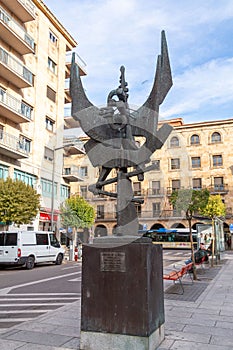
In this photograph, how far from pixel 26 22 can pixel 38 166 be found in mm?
11570

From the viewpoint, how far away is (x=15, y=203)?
19797 mm

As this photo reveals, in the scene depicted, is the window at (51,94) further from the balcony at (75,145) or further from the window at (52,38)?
the balcony at (75,145)

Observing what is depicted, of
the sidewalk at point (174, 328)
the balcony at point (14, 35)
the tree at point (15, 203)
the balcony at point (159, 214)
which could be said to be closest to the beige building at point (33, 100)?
the balcony at point (14, 35)

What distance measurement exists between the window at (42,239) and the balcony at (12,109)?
9.61 metres

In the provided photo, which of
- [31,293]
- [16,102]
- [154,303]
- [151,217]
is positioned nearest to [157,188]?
[151,217]

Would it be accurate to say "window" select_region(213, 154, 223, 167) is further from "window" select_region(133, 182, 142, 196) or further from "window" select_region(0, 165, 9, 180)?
"window" select_region(133, 182, 142, 196)

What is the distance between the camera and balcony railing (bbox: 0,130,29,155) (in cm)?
2361

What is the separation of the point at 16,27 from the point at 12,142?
29.5 ft

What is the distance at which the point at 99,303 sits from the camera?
488 centimetres

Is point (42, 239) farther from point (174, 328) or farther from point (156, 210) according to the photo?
point (156, 210)

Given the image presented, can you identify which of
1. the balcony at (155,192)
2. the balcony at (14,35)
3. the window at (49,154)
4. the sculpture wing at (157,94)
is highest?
the balcony at (14,35)

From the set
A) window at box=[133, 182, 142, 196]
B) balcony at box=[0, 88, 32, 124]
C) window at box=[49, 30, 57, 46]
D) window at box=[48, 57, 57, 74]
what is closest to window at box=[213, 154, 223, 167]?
window at box=[48, 57, 57, 74]

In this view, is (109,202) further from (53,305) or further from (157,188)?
A: (53,305)

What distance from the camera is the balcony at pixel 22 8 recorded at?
2519 centimetres
